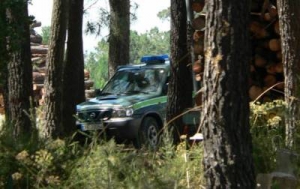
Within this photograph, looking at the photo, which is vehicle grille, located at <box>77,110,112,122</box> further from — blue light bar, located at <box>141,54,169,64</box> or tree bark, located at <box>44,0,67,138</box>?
tree bark, located at <box>44,0,67,138</box>

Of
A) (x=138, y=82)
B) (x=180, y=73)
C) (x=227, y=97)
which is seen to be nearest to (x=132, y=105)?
(x=138, y=82)

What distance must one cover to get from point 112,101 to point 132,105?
556 mm

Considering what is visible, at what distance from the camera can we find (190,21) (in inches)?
494

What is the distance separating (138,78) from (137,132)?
1.83 m

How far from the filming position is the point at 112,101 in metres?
16.8

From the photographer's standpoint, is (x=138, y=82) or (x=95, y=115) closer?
(x=95, y=115)

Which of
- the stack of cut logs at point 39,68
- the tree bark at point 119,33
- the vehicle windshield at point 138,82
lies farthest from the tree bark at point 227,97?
the stack of cut logs at point 39,68

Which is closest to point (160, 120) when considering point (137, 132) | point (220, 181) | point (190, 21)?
point (137, 132)

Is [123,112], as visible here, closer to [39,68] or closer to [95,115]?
[95,115]

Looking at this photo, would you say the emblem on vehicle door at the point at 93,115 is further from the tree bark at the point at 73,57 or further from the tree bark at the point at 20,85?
the tree bark at the point at 20,85

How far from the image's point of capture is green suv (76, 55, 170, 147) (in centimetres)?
1628

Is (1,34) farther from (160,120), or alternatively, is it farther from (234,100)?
(160,120)

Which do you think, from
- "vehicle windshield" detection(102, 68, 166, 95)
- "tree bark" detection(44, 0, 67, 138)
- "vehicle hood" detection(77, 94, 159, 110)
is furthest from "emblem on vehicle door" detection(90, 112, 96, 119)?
"tree bark" detection(44, 0, 67, 138)

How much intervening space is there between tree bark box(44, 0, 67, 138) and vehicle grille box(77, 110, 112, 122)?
287cm
